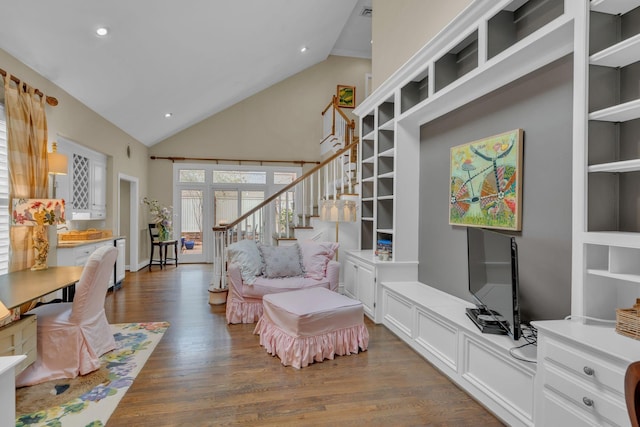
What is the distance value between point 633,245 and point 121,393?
3.04m

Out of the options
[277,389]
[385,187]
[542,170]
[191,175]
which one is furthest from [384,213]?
[191,175]

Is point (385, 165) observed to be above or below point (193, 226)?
above

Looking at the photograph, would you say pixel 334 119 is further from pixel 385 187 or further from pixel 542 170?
pixel 542 170

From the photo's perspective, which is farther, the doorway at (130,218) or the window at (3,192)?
the doorway at (130,218)

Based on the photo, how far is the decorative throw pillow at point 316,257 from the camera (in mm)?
4098

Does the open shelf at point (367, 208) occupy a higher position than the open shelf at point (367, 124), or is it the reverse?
the open shelf at point (367, 124)

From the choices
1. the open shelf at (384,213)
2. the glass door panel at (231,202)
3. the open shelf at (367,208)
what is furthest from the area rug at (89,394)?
the glass door panel at (231,202)

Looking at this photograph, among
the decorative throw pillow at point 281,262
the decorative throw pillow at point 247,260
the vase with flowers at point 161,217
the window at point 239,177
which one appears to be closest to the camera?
the decorative throw pillow at point 247,260

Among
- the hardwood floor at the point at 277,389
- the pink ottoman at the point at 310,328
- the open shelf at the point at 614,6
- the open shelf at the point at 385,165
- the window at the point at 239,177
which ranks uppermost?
the open shelf at the point at 614,6

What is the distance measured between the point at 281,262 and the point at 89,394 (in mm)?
2133

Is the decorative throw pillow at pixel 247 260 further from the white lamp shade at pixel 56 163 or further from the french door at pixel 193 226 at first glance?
the french door at pixel 193 226

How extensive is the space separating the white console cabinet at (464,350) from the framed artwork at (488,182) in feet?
2.48

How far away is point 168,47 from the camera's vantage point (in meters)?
4.23

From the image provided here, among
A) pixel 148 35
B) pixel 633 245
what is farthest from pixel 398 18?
pixel 633 245
